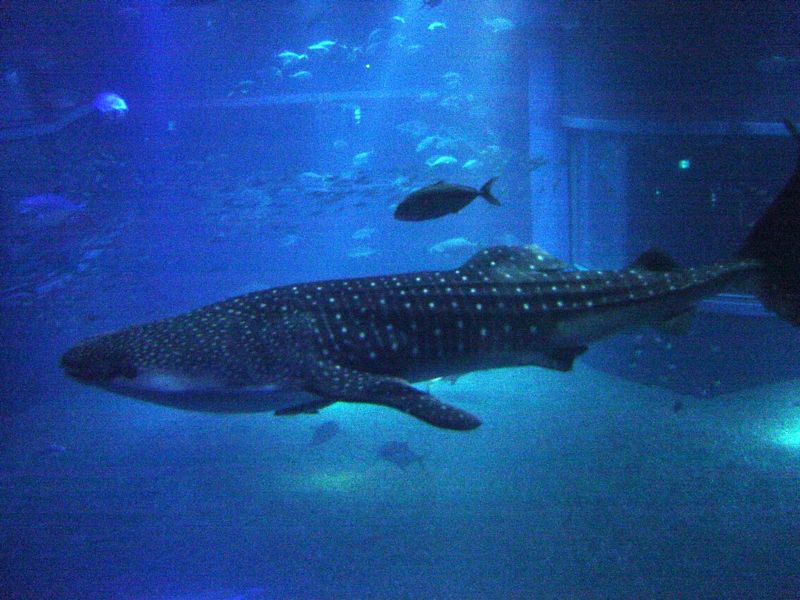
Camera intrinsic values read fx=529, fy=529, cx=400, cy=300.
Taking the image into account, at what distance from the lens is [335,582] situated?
16.9 feet

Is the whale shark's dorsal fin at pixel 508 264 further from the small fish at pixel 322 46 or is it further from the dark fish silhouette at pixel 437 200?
the small fish at pixel 322 46

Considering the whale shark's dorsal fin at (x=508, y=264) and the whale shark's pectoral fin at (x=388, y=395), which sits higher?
the whale shark's dorsal fin at (x=508, y=264)

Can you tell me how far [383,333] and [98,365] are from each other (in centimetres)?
164

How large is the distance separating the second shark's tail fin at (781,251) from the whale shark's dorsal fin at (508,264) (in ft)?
4.37

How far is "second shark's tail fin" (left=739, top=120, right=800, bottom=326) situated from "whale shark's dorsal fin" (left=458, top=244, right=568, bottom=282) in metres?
1.33

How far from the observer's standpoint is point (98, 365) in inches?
117

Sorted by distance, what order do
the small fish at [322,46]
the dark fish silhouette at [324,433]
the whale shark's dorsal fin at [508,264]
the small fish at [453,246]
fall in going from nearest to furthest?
the whale shark's dorsal fin at [508,264] < the dark fish silhouette at [324,433] < the small fish at [453,246] < the small fish at [322,46]

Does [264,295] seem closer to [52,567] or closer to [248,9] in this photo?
[52,567]

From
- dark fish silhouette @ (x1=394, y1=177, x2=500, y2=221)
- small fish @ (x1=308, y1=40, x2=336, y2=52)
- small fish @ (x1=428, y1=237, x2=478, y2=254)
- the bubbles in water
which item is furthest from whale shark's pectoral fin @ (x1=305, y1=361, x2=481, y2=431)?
small fish @ (x1=308, y1=40, x2=336, y2=52)

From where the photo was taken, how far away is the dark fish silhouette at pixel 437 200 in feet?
17.7

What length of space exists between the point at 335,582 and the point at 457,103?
19.0m

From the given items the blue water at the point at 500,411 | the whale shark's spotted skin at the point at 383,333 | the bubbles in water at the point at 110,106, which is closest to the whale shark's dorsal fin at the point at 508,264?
the whale shark's spotted skin at the point at 383,333

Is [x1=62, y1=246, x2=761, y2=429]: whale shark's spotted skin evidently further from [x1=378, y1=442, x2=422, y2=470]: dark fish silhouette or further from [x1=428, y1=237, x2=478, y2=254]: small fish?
[x1=428, y1=237, x2=478, y2=254]: small fish

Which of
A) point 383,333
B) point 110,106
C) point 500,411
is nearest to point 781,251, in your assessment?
point 383,333
